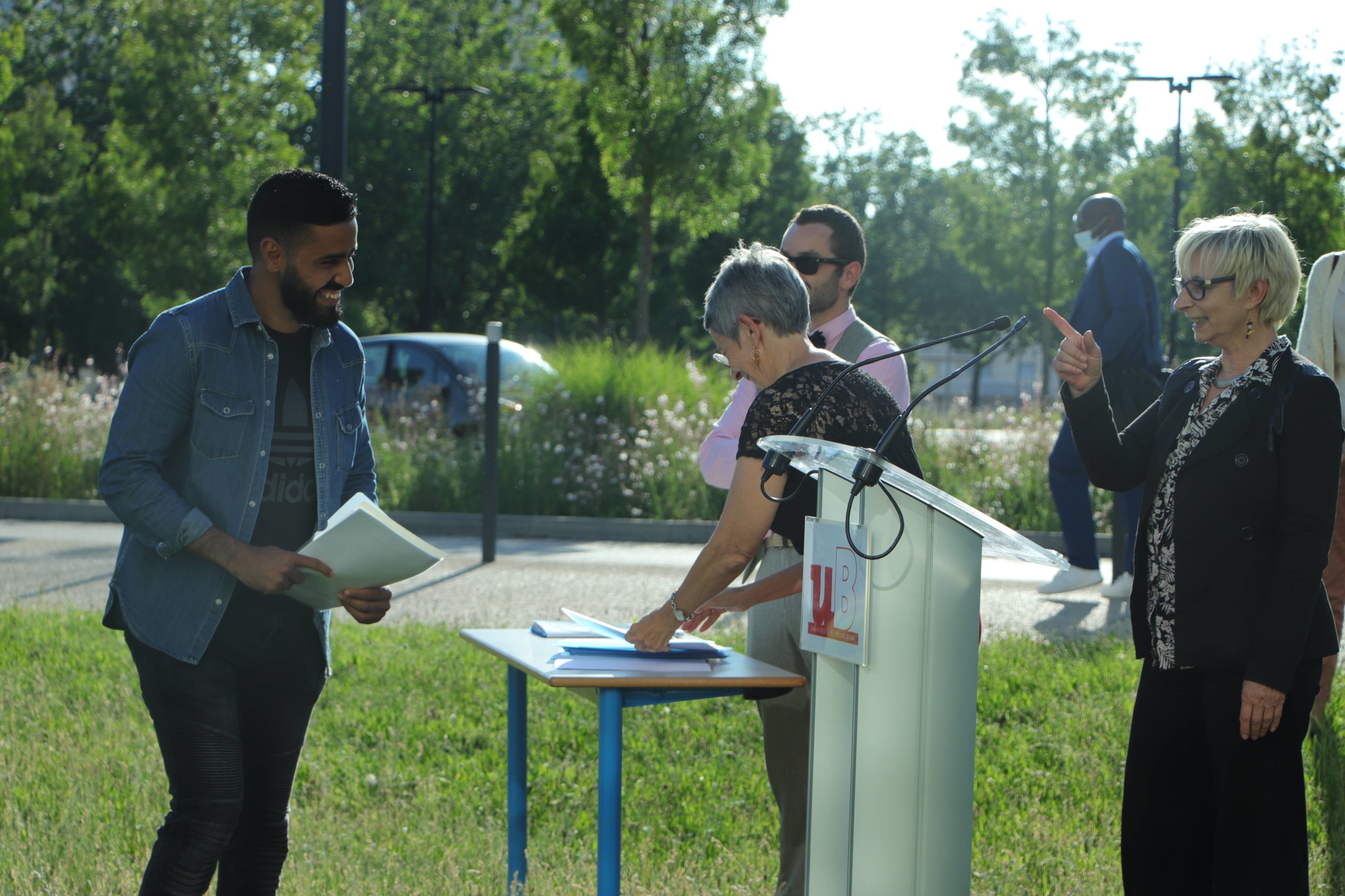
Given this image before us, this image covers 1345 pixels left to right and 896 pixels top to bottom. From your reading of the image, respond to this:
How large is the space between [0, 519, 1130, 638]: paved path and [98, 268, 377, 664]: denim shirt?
426cm

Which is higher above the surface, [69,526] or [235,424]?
[235,424]

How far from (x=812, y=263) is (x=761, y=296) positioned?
0.90 metres

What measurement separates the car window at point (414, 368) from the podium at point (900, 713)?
1384cm

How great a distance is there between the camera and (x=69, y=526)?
12.9m

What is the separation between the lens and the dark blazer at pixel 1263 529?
271 centimetres

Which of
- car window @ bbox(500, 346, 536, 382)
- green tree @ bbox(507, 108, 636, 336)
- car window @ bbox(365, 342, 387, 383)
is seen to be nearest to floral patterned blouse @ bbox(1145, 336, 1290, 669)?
car window @ bbox(500, 346, 536, 382)

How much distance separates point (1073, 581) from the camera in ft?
27.9

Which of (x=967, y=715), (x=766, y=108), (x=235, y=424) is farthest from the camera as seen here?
(x=766, y=108)

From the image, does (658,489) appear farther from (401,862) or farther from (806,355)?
(806,355)

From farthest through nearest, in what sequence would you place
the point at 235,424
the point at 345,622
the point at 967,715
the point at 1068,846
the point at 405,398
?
1. the point at 405,398
2. the point at 345,622
3. the point at 1068,846
4. the point at 235,424
5. the point at 967,715

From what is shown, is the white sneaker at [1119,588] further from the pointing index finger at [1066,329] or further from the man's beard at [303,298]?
the man's beard at [303,298]

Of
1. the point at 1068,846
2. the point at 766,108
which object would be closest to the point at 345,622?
the point at 1068,846

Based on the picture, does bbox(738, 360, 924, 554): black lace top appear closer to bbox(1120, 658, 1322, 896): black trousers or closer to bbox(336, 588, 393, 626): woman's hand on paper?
bbox(1120, 658, 1322, 896): black trousers

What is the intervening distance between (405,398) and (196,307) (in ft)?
42.7
